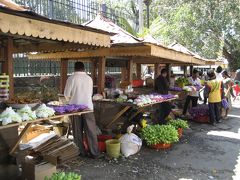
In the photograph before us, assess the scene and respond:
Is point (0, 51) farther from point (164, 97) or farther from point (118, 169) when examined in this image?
point (164, 97)

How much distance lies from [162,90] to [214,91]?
2.21m

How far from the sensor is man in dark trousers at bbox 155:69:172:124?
902cm

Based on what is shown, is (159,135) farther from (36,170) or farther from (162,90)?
(36,170)

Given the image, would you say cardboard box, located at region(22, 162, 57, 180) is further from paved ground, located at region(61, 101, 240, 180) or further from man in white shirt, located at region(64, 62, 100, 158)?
man in white shirt, located at region(64, 62, 100, 158)

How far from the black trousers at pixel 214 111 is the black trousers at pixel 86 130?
5453 millimetres

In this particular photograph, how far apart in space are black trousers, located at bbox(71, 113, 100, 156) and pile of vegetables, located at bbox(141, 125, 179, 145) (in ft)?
4.54

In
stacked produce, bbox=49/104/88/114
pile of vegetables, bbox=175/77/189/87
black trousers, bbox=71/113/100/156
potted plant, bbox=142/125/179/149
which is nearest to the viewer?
stacked produce, bbox=49/104/88/114

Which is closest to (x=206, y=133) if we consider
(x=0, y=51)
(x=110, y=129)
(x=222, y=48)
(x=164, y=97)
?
(x=164, y=97)

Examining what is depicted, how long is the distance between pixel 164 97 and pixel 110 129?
6.22ft

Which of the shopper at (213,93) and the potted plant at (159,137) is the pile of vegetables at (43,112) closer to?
the potted plant at (159,137)

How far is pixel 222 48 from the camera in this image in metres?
22.7

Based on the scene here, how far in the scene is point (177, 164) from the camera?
5.96 meters

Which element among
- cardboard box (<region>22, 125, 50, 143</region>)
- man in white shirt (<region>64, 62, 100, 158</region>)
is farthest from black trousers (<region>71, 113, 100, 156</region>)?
cardboard box (<region>22, 125, 50, 143</region>)

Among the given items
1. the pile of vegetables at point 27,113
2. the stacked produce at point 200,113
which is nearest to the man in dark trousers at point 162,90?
the stacked produce at point 200,113
